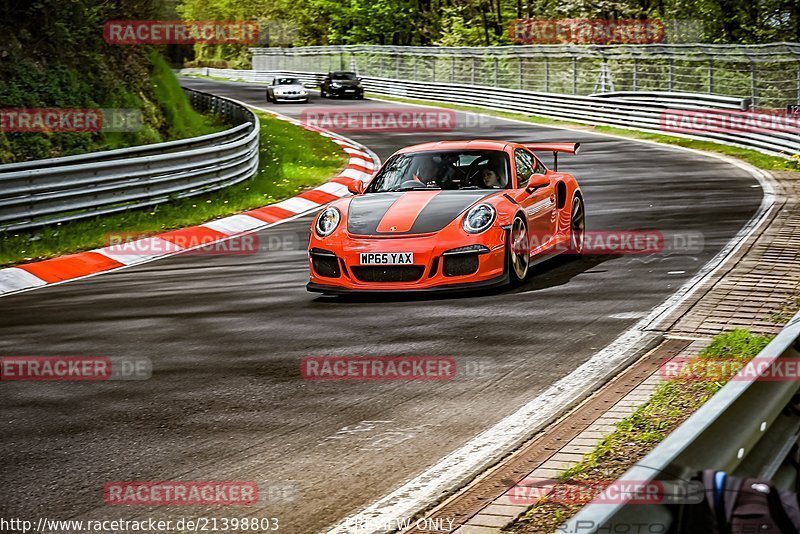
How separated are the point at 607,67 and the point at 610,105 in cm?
361

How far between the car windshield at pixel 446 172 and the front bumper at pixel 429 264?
3.75 feet

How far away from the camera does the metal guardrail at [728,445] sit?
2.61 metres

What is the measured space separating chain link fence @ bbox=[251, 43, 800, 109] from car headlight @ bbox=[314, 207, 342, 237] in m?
15.4

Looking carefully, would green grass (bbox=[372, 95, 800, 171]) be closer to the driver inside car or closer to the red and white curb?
the red and white curb

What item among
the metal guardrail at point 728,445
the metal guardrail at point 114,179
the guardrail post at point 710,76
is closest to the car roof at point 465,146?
the metal guardrail at point 114,179

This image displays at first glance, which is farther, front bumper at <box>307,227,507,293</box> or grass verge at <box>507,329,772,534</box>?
front bumper at <box>307,227,507,293</box>

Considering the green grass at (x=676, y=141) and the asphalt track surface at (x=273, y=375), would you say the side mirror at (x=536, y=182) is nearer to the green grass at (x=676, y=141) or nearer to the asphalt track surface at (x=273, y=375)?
the asphalt track surface at (x=273, y=375)

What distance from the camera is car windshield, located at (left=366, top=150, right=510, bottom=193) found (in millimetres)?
10391

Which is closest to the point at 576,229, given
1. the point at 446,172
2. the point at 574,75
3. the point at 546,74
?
the point at 446,172

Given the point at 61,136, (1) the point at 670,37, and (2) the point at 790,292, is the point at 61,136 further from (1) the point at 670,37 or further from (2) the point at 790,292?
(1) the point at 670,37

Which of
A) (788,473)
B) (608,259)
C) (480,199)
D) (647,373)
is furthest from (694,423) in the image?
(608,259)

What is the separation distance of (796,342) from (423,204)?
570cm

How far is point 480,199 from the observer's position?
383 inches

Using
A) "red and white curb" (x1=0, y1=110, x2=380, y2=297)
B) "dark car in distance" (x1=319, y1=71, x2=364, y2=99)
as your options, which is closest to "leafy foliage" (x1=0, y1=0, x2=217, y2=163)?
"red and white curb" (x1=0, y1=110, x2=380, y2=297)
